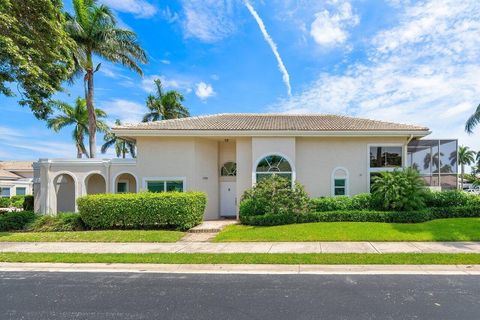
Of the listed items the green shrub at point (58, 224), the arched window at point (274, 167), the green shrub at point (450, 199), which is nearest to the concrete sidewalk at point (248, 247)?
the green shrub at point (58, 224)

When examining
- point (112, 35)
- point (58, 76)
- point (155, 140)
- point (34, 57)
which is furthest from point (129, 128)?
point (112, 35)

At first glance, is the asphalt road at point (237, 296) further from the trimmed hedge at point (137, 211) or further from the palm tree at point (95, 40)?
the palm tree at point (95, 40)

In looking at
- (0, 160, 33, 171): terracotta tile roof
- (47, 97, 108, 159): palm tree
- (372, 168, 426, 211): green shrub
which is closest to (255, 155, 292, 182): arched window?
(372, 168, 426, 211): green shrub

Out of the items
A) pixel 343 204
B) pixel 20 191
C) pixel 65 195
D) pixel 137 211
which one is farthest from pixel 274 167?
pixel 20 191

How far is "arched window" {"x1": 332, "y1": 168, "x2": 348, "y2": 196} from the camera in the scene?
15539 mm

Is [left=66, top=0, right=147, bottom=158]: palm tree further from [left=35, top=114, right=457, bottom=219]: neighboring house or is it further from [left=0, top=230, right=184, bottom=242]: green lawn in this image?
[left=0, top=230, right=184, bottom=242]: green lawn

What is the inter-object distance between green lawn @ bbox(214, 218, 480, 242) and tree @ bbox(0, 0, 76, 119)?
9.71m

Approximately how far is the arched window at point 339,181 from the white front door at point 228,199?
5.78 metres

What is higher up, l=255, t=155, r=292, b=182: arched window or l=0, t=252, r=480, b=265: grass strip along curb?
l=255, t=155, r=292, b=182: arched window

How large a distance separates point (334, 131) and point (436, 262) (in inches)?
341

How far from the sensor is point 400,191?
1296 cm

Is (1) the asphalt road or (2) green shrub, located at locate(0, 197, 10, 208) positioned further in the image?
(2) green shrub, located at locate(0, 197, 10, 208)

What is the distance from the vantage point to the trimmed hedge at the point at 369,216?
12.6 m

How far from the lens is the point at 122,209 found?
12539 mm
